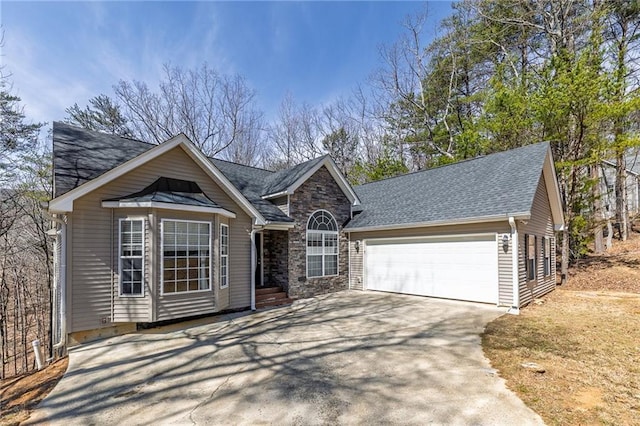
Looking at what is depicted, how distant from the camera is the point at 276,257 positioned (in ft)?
39.3

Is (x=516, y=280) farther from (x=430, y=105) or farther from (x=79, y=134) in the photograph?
(x=430, y=105)

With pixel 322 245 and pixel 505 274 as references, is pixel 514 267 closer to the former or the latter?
pixel 505 274

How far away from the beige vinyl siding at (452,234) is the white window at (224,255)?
6130mm

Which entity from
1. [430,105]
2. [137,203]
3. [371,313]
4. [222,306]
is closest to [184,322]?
[222,306]

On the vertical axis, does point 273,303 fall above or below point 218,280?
below

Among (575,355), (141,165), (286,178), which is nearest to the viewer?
(575,355)

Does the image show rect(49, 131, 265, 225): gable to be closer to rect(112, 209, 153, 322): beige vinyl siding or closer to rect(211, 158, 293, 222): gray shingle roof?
rect(112, 209, 153, 322): beige vinyl siding

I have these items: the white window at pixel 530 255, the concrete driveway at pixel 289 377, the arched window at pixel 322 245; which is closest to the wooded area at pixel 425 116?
the white window at pixel 530 255

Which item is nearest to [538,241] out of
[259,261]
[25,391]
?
[259,261]

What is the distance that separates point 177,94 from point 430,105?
719 inches

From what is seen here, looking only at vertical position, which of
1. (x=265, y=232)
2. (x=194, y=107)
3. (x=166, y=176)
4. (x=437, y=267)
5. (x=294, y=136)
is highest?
(x=194, y=107)

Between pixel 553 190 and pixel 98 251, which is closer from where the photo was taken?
pixel 98 251

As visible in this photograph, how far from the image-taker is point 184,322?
8.21 meters

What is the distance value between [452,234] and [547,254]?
14.9 ft
